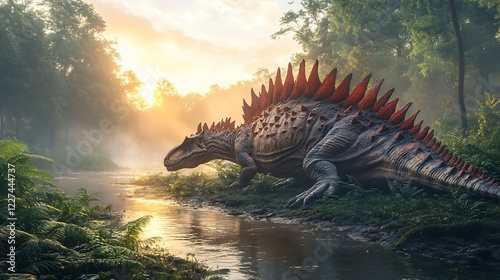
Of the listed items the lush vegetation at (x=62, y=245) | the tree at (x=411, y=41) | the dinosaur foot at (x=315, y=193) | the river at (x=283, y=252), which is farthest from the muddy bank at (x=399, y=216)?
the tree at (x=411, y=41)

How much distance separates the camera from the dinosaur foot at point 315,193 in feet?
33.1

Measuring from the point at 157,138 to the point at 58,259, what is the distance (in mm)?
75000

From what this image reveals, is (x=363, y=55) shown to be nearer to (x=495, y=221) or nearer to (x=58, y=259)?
(x=495, y=221)

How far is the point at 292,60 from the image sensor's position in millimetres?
46969

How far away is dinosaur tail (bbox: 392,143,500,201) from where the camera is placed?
7.80m

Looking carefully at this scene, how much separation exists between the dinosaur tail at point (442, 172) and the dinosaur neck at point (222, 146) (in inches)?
205

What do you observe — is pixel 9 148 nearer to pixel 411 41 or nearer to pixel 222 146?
pixel 222 146

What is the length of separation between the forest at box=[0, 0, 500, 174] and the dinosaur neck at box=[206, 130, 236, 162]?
8.81m

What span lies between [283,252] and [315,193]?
3.70 meters

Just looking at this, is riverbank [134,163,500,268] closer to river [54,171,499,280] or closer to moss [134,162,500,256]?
moss [134,162,500,256]

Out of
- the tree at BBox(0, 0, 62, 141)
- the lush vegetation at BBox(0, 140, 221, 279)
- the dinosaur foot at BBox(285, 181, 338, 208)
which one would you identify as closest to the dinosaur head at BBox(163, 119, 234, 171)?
the dinosaur foot at BBox(285, 181, 338, 208)

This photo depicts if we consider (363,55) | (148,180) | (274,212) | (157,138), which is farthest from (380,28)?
(157,138)

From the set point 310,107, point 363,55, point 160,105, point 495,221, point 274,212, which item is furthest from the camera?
point 160,105

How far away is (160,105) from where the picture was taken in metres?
86.2
